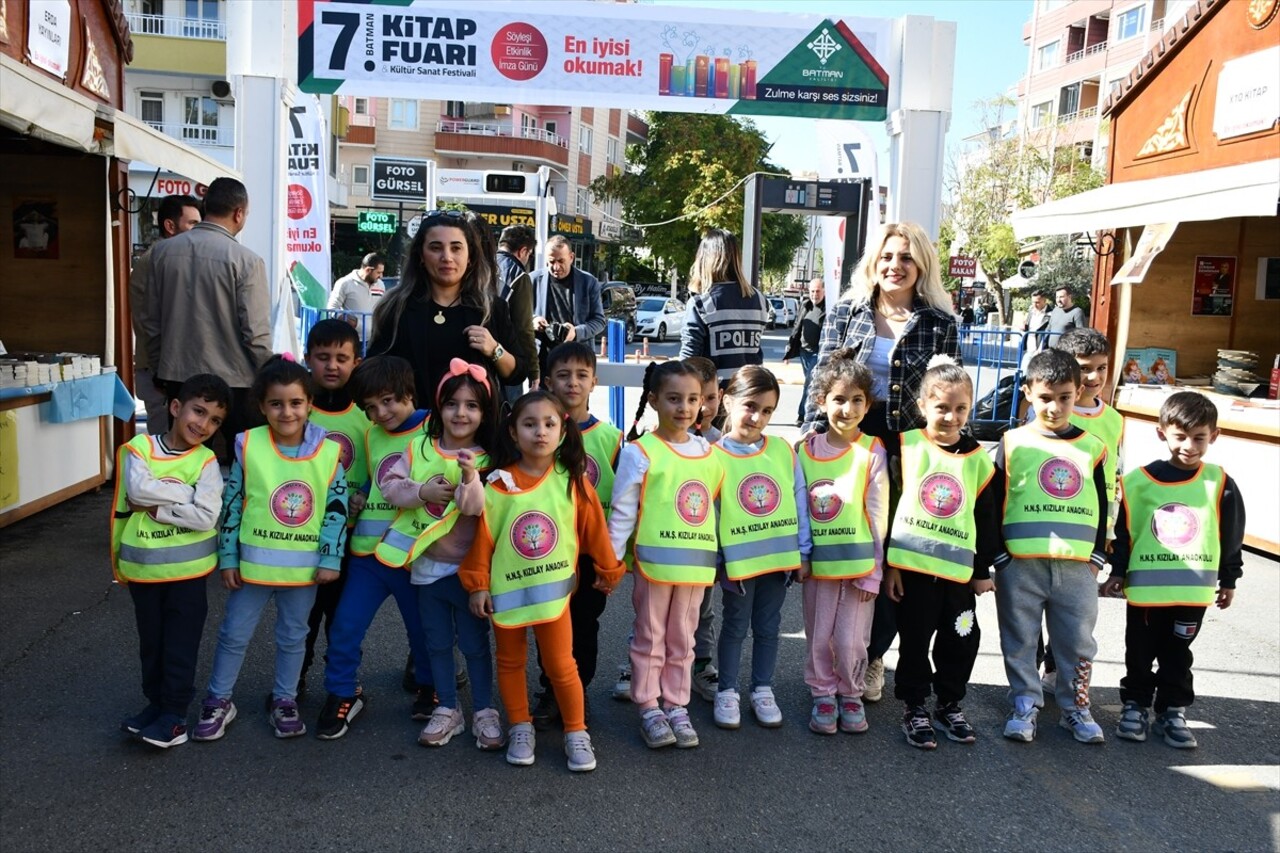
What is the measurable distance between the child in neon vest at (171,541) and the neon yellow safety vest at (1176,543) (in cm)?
334

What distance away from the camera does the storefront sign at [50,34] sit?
22.2 ft

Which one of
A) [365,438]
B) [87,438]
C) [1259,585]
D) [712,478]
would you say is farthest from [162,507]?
[1259,585]

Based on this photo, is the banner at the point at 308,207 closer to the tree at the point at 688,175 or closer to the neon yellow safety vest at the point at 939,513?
the neon yellow safety vest at the point at 939,513

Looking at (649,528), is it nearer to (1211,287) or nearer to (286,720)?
(286,720)

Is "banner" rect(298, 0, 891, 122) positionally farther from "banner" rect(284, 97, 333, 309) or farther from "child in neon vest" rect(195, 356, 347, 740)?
"child in neon vest" rect(195, 356, 347, 740)

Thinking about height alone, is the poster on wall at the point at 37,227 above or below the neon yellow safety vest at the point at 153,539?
above

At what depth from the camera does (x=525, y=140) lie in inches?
1769

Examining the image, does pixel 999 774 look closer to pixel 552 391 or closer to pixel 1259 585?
pixel 552 391

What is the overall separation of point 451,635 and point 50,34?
5.70 m

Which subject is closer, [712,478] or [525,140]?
[712,478]

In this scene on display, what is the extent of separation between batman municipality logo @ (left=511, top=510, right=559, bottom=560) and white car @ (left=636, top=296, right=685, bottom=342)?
86.7ft

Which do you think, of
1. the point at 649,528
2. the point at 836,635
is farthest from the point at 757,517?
the point at 836,635

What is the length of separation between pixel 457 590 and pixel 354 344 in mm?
1101

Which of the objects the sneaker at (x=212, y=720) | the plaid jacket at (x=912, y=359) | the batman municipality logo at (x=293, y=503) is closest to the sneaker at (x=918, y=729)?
the plaid jacket at (x=912, y=359)
